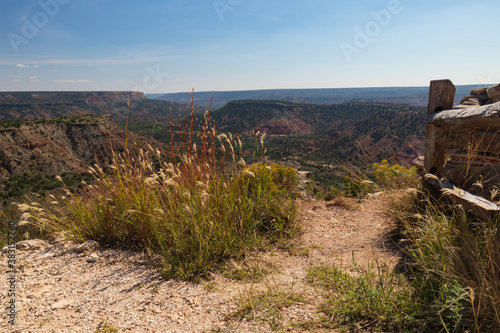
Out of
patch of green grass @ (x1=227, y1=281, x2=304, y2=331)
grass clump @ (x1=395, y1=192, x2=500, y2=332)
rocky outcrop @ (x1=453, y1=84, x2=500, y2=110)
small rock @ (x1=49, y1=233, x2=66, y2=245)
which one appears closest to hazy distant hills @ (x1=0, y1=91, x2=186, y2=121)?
small rock @ (x1=49, y1=233, x2=66, y2=245)

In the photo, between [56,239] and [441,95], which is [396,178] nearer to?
[441,95]

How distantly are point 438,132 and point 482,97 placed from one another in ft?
5.44

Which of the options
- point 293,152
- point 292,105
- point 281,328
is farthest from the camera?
point 292,105

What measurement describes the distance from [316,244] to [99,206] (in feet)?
9.67

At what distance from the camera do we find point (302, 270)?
298 centimetres

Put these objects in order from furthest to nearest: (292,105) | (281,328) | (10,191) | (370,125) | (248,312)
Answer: (292,105) → (370,125) → (10,191) → (248,312) → (281,328)

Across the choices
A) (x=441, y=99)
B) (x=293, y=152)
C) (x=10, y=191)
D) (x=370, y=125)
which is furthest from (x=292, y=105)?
(x=441, y=99)

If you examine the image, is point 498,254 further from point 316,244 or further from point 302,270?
point 316,244

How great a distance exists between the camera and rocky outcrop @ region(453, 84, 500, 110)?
3.78 metres

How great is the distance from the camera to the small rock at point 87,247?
11.2 feet

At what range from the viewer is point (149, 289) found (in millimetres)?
2666

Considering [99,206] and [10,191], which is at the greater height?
[99,206]

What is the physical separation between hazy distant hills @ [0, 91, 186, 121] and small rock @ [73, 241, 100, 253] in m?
66.5

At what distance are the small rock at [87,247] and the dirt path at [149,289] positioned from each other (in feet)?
0.04
